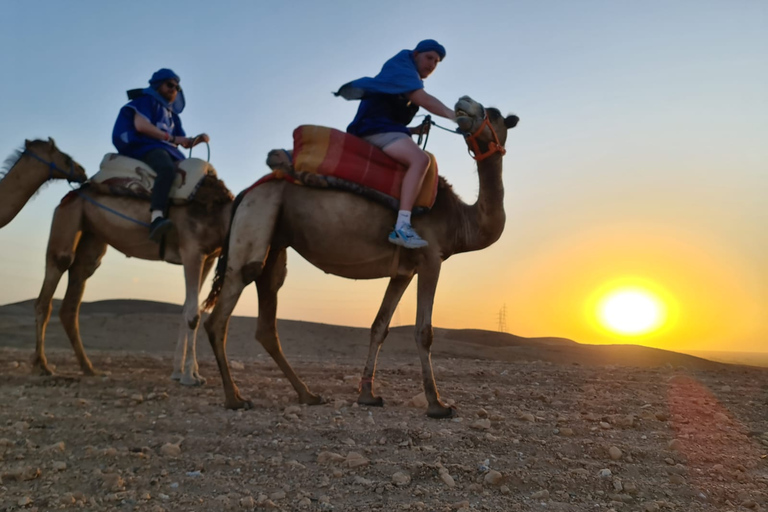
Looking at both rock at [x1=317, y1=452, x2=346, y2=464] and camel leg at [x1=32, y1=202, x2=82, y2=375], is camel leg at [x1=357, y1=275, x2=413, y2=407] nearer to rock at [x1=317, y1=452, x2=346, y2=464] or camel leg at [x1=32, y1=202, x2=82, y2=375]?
rock at [x1=317, y1=452, x2=346, y2=464]

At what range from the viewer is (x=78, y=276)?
7.97 metres

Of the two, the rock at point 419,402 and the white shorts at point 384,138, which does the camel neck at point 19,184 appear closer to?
the white shorts at point 384,138

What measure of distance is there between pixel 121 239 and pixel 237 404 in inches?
132

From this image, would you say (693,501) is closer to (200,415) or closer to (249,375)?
(200,415)

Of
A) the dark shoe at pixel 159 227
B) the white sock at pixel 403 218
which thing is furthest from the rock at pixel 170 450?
the dark shoe at pixel 159 227

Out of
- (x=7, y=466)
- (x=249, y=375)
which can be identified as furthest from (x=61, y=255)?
(x=7, y=466)

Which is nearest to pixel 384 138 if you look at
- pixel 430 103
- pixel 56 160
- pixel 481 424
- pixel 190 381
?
pixel 430 103

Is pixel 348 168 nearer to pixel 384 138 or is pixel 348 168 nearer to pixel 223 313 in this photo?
pixel 384 138

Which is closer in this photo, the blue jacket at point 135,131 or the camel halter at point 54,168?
the blue jacket at point 135,131

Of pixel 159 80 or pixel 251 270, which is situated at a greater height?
pixel 159 80

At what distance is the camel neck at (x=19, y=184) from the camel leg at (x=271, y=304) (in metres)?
4.04

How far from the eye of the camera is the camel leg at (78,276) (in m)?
7.66

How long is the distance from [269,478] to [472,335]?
2104 centimetres

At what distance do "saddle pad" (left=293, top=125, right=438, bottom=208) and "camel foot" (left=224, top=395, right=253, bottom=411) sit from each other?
2098 mm
